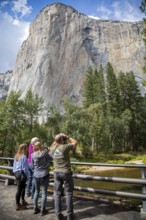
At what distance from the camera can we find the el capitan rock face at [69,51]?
9468cm

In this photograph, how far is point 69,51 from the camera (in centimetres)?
10031

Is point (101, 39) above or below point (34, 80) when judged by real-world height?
above

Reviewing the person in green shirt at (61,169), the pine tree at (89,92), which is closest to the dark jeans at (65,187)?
the person in green shirt at (61,169)

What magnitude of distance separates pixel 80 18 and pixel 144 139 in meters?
65.8

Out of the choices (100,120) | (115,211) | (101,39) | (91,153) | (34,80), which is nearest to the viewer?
(115,211)

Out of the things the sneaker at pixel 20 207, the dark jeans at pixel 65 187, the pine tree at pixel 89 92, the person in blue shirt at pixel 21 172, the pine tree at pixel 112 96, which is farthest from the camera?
the pine tree at pixel 89 92

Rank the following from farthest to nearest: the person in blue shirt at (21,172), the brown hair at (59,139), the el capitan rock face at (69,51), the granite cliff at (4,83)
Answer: the granite cliff at (4,83) < the el capitan rock face at (69,51) < the person in blue shirt at (21,172) < the brown hair at (59,139)

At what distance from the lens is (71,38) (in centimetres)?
10300

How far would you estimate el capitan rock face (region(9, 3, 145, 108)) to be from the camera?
9468 centimetres

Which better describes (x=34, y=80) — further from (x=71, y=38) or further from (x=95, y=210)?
(x=95, y=210)

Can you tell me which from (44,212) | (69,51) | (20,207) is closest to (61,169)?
(44,212)

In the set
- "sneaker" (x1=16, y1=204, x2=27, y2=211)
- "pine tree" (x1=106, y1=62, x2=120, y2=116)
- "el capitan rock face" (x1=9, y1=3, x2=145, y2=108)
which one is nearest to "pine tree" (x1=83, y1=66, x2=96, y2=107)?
"pine tree" (x1=106, y1=62, x2=120, y2=116)

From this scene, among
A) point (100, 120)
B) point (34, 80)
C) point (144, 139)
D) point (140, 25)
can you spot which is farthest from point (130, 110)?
point (140, 25)

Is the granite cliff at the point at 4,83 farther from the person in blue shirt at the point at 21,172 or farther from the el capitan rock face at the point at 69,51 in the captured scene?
the person in blue shirt at the point at 21,172
